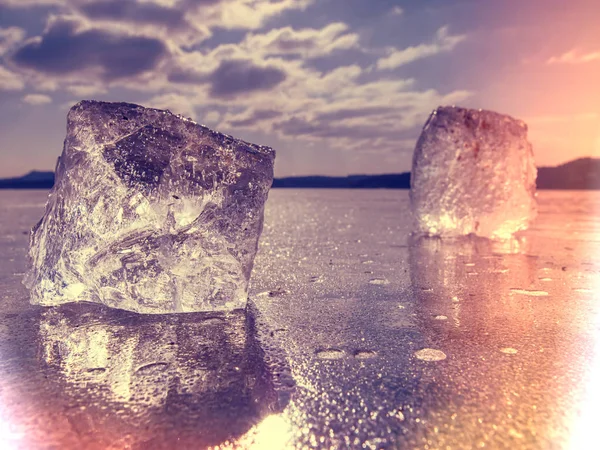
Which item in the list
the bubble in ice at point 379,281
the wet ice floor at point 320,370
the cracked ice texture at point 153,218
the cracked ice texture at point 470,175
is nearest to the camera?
the wet ice floor at point 320,370

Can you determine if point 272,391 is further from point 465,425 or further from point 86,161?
point 86,161

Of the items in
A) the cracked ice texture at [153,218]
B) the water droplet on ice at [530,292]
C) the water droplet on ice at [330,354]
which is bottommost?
the water droplet on ice at [530,292]

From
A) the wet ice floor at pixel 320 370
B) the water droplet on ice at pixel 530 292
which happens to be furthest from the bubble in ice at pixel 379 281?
the water droplet on ice at pixel 530 292

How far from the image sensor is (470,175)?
288 inches

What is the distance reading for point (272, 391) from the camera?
171 centimetres

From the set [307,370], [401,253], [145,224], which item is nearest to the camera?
[307,370]

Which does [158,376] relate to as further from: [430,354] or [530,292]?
[530,292]

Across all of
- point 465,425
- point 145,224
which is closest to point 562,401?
point 465,425

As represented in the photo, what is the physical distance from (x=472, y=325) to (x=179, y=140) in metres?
2.13

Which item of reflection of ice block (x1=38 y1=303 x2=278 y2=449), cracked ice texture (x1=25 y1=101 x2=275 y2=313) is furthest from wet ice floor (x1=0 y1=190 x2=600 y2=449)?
cracked ice texture (x1=25 y1=101 x2=275 y2=313)

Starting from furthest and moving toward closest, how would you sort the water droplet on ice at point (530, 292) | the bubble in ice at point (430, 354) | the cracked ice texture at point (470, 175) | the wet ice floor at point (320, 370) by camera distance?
1. the cracked ice texture at point (470, 175)
2. the water droplet on ice at point (530, 292)
3. the bubble in ice at point (430, 354)
4. the wet ice floor at point (320, 370)

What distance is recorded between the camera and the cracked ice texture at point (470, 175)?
7.31 m

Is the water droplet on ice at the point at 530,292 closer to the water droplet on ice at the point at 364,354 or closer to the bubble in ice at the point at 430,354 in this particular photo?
the bubble in ice at the point at 430,354

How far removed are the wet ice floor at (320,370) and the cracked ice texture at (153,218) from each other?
216 mm
